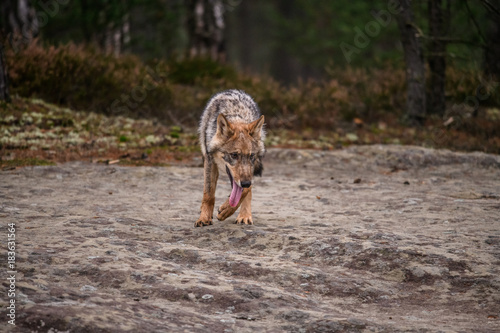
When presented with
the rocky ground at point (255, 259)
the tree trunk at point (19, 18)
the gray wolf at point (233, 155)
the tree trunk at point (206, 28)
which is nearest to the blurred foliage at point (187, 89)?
the tree trunk at point (19, 18)

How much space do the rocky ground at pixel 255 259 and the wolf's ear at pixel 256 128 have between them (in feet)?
3.86

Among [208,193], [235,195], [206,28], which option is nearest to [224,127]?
[235,195]

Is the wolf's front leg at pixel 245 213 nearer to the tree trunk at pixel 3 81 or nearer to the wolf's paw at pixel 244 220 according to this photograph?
the wolf's paw at pixel 244 220

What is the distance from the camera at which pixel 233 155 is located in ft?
19.6

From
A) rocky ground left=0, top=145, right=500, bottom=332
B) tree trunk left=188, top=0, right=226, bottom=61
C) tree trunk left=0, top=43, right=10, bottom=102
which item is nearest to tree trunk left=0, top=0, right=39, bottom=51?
tree trunk left=0, top=43, right=10, bottom=102

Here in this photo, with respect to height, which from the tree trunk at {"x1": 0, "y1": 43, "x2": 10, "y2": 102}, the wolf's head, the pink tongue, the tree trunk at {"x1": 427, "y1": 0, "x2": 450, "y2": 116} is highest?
the tree trunk at {"x1": 427, "y1": 0, "x2": 450, "y2": 116}

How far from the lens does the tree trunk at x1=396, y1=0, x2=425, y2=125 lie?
542 inches

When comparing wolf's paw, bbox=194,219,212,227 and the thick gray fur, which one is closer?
wolf's paw, bbox=194,219,212,227

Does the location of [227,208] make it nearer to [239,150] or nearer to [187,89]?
[239,150]

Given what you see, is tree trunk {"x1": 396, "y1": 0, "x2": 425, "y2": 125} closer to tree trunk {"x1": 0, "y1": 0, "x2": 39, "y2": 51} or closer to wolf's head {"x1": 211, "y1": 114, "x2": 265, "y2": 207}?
wolf's head {"x1": 211, "y1": 114, "x2": 265, "y2": 207}

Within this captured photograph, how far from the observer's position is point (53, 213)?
6430 mm

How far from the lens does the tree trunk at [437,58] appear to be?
47.8ft

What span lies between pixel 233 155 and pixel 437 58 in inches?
431

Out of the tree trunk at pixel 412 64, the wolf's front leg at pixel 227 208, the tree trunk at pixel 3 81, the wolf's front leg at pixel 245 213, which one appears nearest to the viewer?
the wolf's front leg at pixel 227 208
